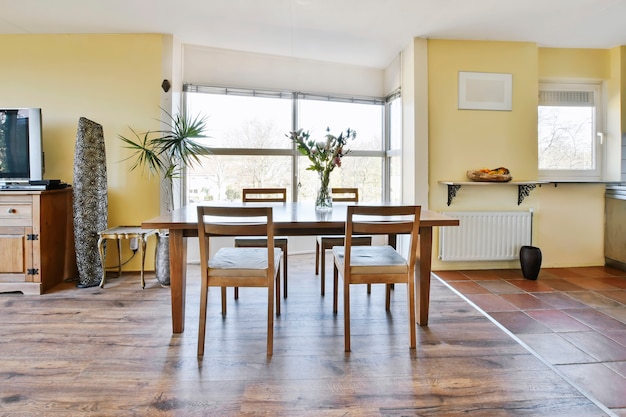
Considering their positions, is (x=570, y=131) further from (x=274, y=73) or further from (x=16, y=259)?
(x=16, y=259)

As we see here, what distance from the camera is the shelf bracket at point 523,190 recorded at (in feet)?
12.3

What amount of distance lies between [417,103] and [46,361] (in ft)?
11.7

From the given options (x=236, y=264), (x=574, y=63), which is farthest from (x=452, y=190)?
(x=236, y=264)

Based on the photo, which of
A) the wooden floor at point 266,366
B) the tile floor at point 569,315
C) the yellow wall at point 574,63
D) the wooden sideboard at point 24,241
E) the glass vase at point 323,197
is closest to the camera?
the wooden floor at point 266,366

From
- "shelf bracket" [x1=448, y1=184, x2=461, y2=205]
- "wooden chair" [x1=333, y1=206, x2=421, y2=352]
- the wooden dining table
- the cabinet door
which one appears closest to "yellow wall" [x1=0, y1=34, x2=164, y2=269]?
the cabinet door

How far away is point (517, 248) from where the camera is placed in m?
3.77

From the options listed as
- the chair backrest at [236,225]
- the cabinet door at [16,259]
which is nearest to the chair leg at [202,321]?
the chair backrest at [236,225]

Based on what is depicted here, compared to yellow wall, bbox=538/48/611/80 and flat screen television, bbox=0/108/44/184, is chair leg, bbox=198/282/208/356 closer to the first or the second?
flat screen television, bbox=0/108/44/184

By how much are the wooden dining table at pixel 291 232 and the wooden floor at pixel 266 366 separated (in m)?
0.17

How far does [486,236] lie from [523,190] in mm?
634

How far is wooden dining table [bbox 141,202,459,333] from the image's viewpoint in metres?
2.04

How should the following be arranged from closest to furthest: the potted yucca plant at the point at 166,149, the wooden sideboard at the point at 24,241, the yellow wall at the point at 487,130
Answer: the wooden sideboard at the point at 24,241 < the potted yucca plant at the point at 166,149 < the yellow wall at the point at 487,130

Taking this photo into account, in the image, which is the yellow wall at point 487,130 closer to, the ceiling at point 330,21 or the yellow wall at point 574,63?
the yellow wall at point 574,63

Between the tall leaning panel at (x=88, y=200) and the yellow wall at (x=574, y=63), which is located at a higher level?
the yellow wall at (x=574, y=63)
